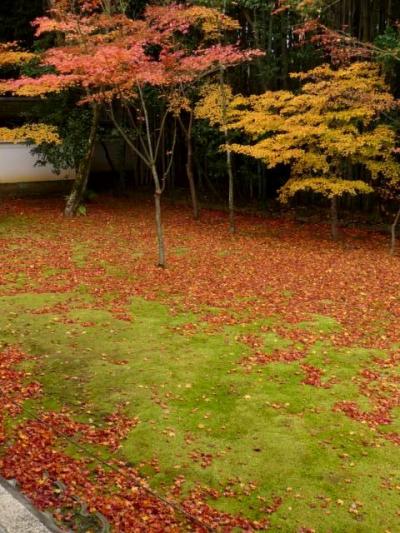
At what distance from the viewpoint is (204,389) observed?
6762 mm

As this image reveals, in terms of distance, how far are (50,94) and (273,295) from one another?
37.7 feet

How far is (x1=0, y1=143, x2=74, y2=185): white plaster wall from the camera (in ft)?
63.3

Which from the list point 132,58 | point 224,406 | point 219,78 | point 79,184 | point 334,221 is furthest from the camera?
point 79,184

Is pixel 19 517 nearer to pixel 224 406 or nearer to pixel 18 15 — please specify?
pixel 224 406

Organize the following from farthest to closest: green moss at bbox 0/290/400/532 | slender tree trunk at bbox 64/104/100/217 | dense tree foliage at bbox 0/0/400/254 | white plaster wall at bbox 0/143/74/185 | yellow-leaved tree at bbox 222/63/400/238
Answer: white plaster wall at bbox 0/143/74/185 → slender tree trunk at bbox 64/104/100/217 → yellow-leaved tree at bbox 222/63/400/238 → dense tree foliage at bbox 0/0/400/254 → green moss at bbox 0/290/400/532

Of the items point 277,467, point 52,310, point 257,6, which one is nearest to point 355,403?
point 277,467

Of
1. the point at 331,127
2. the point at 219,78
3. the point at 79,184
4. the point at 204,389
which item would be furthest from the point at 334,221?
the point at 204,389

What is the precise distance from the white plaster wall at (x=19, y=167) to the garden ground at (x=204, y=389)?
7.63 meters

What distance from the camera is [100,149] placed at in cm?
2314

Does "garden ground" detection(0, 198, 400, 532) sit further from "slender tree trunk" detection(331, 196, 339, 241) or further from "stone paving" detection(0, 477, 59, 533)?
"slender tree trunk" detection(331, 196, 339, 241)

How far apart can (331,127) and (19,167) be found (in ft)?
37.4

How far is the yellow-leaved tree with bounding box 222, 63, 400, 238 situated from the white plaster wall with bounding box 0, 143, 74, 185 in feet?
29.1

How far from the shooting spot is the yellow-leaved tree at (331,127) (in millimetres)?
12594

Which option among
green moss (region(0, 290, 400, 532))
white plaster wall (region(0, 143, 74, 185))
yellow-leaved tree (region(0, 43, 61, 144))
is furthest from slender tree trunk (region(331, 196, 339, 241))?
white plaster wall (region(0, 143, 74, 185))
